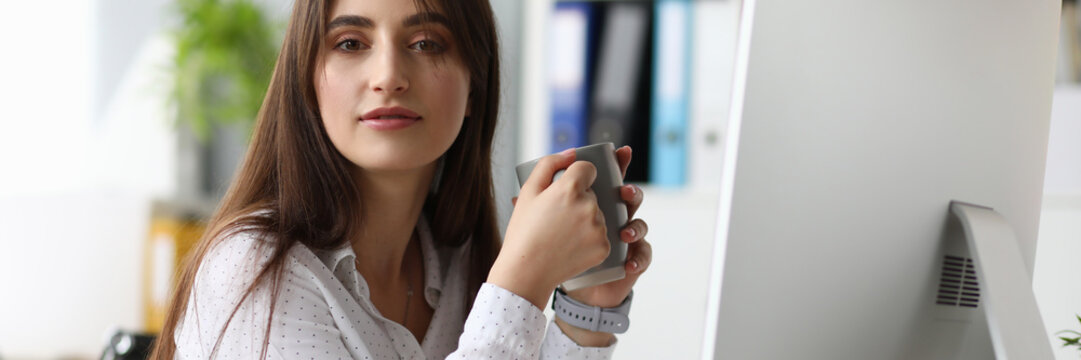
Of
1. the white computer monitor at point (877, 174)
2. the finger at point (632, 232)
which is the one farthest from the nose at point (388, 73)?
the white computer monitor at point (877, 174)

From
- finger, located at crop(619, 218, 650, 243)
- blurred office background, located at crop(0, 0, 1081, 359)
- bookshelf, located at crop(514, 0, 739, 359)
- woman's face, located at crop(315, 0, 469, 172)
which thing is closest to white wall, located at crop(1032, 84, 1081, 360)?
finger, located at crop(619, 218, 650, 243)

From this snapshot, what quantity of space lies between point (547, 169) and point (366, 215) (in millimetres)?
291

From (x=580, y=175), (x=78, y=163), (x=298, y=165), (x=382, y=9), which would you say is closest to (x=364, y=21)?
Answer: (x=382, y=9)

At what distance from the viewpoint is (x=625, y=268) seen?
0.88 metres

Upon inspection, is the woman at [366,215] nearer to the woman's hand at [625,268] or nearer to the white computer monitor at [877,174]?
the woman's hand at [625,268]

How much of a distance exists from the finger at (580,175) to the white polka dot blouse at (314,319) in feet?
0.36

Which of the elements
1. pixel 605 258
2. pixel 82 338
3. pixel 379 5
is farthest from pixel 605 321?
pixel 82 338

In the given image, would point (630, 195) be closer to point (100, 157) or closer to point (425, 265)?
point (425, 265)

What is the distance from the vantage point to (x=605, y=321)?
96cm

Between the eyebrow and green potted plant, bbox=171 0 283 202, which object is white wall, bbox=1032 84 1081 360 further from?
green potted plant, bbox=171 0 283 202

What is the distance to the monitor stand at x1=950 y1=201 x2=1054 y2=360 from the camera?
0.66m

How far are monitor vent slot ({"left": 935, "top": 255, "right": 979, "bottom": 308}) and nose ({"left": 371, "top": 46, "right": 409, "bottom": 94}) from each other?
1.66 ft

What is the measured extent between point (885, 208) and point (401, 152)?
0.45 m

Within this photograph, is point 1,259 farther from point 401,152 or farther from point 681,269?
point 401,152
